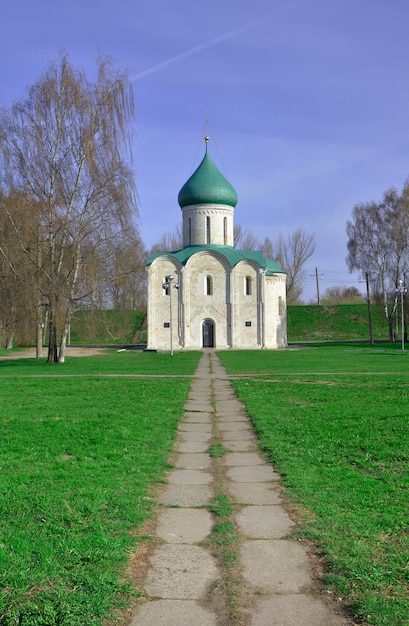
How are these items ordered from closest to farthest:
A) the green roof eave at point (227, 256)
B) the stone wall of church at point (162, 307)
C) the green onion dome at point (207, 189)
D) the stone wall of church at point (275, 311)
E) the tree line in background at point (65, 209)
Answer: the tree line in background at point (65, 209)
the stone wall of church at point (162, 307)
the green roof eave at point (227, 256)
the stone wall of church at point (275, 311)
the green onion dome at point (207, 189)

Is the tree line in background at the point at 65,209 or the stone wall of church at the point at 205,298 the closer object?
the tree line in background at the point at 65,209

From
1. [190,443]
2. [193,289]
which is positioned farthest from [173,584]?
[193,289]

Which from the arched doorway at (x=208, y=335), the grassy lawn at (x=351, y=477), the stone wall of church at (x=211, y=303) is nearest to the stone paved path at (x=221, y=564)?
the grassy lawn at (x=351, y=477)

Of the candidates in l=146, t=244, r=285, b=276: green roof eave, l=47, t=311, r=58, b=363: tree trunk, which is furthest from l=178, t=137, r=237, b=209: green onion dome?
l=47, t=311, r=58, b=363: tree trunk

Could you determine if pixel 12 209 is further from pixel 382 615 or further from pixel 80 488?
pixel 382 615

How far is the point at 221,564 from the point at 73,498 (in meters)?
1.90

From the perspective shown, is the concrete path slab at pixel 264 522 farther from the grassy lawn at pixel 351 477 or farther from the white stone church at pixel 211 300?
the white stone church at pixel 211 300

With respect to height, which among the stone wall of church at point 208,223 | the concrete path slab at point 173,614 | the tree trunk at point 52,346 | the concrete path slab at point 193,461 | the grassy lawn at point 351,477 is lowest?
the concrete path slab at point 173,614

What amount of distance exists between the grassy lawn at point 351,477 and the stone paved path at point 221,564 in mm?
202

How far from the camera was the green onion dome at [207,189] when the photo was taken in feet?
149

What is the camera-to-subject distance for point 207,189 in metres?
45.3

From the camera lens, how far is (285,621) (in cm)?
343

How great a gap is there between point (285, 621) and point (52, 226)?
2366 centimetres

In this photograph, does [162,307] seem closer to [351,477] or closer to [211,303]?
[211,303]
